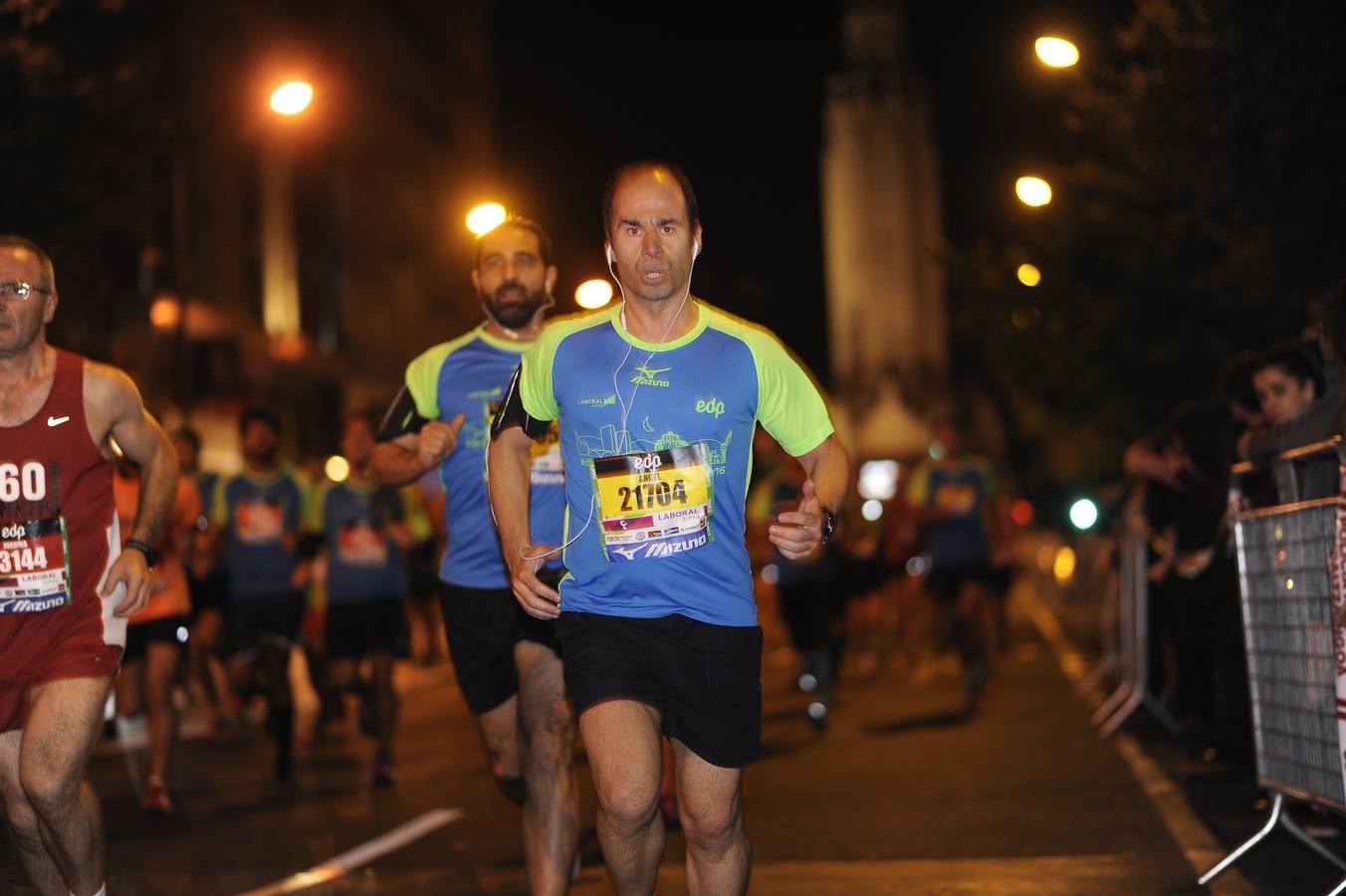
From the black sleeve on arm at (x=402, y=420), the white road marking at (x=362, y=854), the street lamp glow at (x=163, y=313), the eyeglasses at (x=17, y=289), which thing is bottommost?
the white road marking at (x=362, y=854)

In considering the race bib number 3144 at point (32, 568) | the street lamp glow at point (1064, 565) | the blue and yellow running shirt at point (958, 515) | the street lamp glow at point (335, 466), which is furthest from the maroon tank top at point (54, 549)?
the street lamp glow at point (335, 466)

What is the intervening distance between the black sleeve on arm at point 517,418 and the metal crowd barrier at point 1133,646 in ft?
24.1

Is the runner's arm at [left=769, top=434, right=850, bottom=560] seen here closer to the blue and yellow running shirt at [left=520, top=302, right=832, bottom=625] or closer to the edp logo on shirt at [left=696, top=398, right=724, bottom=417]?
the blue and yellow running shirt at [left=520, top=302, right=832, bottom=625]

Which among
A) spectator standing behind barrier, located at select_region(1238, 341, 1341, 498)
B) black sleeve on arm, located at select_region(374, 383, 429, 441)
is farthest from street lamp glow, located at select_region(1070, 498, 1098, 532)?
black sleeve on arm, located at select_region(374, 383, 429, 441)

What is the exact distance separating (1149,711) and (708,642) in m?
8.80

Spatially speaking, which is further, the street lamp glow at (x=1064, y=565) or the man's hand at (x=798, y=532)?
the street lamp glow at (x=1064, y=565)

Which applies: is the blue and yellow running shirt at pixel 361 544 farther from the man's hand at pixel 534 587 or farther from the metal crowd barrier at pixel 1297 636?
the man's hand at pixel 534 587

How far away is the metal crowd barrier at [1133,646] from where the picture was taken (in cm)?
1228

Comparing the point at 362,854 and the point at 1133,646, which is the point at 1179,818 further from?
the point at 1133,646

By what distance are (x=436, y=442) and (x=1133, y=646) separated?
27.1 feet

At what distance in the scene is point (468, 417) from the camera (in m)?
6.91

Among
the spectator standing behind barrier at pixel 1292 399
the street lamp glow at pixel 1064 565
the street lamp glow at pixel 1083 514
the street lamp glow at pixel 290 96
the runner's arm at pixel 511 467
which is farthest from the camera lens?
the street lamp glow at pixel 1064 565

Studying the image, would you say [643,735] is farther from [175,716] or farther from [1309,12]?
[1309,12]

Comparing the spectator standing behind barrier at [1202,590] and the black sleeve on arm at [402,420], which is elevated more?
the black sleeve on arm at [402,420]
